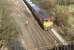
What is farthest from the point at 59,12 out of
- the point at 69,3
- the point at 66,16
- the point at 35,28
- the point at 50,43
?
the point at 50,43

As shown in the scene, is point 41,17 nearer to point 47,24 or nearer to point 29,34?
point 47,24

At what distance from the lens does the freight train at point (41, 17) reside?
126 centimetres

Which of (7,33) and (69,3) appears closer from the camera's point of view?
(7,33)

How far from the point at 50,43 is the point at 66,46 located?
11 cm

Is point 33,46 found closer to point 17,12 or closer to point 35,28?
point 35,28

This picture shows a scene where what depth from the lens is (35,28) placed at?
1263 millimetres

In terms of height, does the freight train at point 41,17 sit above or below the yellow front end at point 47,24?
above

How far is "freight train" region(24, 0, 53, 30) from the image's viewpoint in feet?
4.14

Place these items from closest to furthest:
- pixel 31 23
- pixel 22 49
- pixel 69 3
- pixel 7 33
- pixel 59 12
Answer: pixel 22 49 < pixel 7 33 < pixel 31 23 < pixel 59 12 < pixel 69 3

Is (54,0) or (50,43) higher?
(54,0)

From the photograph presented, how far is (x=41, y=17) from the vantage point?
1.32m

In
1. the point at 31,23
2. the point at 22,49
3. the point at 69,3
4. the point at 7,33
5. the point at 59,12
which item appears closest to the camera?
the point at 22,49

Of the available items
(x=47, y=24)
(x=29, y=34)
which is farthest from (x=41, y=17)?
(x=29, y=34)

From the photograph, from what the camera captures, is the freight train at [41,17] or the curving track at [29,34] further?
the freight train at [41,17]
